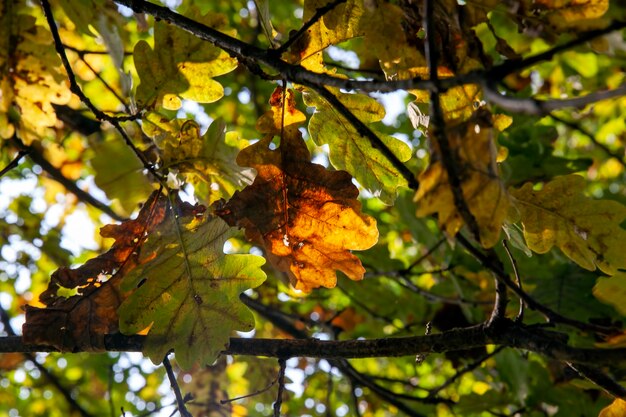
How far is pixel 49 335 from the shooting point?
1284mm

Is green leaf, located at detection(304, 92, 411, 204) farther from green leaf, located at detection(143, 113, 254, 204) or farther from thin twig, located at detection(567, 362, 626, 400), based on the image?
thin twig, located at detection(567, 362, 626, 400)

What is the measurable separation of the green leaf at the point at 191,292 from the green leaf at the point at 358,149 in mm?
289

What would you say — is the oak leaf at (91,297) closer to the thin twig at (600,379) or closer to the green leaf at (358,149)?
the green leaf at (358,149)

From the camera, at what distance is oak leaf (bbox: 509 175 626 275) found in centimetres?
114

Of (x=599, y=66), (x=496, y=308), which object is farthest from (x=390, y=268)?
(x=599, y=66)

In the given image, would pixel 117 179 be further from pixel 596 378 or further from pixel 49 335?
pixel 596 378

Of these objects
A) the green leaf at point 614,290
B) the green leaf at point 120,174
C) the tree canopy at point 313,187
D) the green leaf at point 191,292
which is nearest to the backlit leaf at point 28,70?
the tree canopy at point 313,187

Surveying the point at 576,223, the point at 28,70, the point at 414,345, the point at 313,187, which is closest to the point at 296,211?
the point at 313,187

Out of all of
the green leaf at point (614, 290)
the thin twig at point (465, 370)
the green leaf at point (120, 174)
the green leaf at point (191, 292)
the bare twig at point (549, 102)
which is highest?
the green leaf at point (120, 174)

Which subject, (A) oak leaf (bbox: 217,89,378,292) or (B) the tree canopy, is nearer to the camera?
(B) the tree canopy

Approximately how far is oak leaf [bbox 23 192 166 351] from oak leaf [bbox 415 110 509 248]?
823 millimetres

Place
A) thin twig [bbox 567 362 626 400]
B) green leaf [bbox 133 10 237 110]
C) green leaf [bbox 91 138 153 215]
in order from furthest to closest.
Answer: green leaf [bbox 91 138 153 215] → green leaf [bbox 133 10 237 110] → thin twig [bbox 567 362 626 400]

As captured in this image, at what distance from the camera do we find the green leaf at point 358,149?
1299 mm

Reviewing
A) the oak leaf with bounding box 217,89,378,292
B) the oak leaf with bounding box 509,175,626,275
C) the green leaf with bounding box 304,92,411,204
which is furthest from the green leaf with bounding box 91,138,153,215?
the oak leaf with bounding box 509,175,626,275
